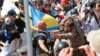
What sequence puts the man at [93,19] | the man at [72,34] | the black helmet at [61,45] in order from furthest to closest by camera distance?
the man at [93,19], the black helmet at [61,45], the man at [72,34]

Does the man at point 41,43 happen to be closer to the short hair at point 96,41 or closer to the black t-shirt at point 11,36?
the black t-shirt at point 11,36

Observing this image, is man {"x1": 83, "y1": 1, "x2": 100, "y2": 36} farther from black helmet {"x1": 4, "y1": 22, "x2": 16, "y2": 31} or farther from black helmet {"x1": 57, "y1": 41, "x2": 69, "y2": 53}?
black helmet {"x1": 4, "y1": 22, "x2": 16, "y2": 31}

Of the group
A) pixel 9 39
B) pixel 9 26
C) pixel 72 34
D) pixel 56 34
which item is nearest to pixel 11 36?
pixel 9 39

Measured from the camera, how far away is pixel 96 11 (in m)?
6.52

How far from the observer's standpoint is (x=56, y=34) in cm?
598

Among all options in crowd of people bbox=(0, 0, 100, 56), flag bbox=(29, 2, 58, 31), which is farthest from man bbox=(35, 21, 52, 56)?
flag bbox=(29, 2, 58, 31)

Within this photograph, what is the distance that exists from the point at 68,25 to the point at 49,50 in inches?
38.2

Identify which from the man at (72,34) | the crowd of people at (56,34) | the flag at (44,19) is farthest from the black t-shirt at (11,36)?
the man at (72,34)

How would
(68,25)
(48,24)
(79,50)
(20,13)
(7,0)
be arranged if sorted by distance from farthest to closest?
(7,0) → (20,13) → (48,24) → (68,25) → (79,50)

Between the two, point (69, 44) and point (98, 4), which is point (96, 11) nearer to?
point (98, 4)

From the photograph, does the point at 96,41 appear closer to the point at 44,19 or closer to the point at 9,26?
the point at 44,19

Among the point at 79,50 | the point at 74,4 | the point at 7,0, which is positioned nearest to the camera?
the point at 79,50

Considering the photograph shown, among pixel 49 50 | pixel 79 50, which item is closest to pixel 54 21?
pixel 49 50

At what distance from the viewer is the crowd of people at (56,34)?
5355 mm
